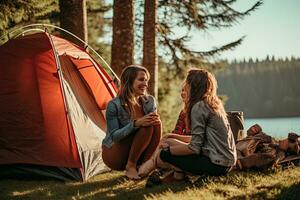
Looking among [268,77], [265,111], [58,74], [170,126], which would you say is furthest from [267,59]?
[58,74]

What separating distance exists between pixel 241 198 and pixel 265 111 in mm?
99012

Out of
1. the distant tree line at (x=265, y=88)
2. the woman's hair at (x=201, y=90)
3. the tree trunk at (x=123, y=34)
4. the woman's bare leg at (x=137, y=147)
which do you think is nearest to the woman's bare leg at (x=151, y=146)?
the woman's bare leg at (x=137, y=147)

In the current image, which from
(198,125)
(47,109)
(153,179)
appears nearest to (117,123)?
(153,179)

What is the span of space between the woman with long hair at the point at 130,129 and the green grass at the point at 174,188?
0.30 m

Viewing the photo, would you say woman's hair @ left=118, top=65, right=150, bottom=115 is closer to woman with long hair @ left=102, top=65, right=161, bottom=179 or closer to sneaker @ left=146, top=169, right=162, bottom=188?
woman with long hair @ left=102, top=65, right=161, bottom=179

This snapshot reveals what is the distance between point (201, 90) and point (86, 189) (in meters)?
1.83

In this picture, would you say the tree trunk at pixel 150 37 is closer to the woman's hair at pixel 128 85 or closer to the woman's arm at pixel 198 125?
the woman's hair at pixel 128 85

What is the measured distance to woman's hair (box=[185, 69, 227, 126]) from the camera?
4379 mm

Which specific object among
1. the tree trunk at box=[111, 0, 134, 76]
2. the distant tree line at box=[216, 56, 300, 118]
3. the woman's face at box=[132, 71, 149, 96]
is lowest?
the distant tree line at box=[216, 56, 300, 118]

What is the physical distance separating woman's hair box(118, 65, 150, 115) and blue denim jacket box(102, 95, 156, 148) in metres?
0.07

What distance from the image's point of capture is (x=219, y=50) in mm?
12266

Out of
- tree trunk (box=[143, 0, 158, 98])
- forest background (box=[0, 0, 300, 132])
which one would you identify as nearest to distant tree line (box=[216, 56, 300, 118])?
forest background (box=[0, 0, 300, 132])

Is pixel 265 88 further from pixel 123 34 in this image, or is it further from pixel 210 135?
pixel 210 135

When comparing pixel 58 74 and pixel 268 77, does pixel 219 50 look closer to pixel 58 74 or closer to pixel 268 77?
pixel 58 74
